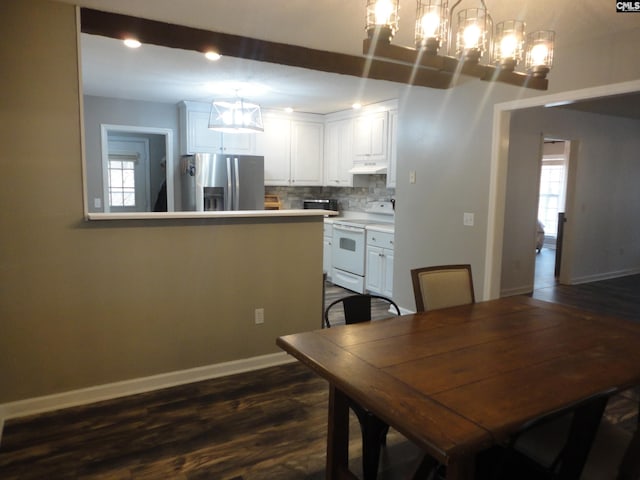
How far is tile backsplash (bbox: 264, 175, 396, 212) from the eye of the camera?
6.16 meters

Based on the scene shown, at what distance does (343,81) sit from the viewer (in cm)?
443

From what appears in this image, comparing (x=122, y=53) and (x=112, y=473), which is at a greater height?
(x=122, y=53)

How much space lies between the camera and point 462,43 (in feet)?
5.81

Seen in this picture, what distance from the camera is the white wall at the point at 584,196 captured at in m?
5.48

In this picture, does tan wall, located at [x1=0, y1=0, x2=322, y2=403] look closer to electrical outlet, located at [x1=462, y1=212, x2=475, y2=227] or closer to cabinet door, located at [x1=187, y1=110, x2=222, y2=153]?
electrical outlet, located at [x1=462, y1=212, x2=475, y2=227]

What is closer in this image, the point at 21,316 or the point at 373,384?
the point at 373,384

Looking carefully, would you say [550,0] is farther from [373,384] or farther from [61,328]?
[61,328]

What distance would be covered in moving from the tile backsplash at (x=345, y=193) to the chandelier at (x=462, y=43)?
4013 millimetres

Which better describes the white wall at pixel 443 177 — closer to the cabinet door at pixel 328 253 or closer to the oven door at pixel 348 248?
the oven door at pixel 348 248

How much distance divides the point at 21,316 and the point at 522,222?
5275mm

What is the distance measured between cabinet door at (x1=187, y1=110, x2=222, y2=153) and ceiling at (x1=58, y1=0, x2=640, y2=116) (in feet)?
0.92

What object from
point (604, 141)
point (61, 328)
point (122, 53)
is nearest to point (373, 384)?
point (61, 328)

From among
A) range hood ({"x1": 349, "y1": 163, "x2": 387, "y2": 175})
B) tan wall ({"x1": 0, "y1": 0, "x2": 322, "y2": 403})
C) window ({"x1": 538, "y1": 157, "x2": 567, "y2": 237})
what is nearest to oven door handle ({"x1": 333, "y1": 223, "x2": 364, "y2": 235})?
range hood ({"x1": 349, "y1": 163, "x2": 387, "y2": 175})

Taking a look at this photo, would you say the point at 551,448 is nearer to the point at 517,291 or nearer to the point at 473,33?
the point at 473,33
